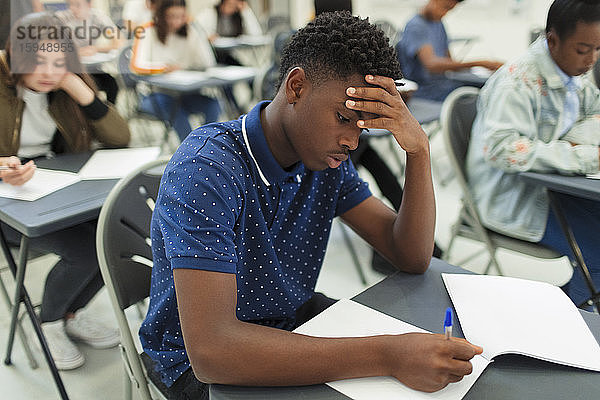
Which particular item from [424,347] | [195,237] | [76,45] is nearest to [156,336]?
[195,237]

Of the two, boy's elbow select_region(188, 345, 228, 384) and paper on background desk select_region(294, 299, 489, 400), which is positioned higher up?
boy's elbow select_region(188, 345, 228, 384)

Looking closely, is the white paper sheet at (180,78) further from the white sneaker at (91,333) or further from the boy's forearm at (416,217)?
the boy's forearm at (416,217)

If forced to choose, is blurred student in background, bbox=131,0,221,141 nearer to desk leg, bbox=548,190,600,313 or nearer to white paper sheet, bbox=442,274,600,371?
desk leg, bbox=548,190,600,313

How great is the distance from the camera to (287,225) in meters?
0.99

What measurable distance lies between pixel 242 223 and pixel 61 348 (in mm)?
1219

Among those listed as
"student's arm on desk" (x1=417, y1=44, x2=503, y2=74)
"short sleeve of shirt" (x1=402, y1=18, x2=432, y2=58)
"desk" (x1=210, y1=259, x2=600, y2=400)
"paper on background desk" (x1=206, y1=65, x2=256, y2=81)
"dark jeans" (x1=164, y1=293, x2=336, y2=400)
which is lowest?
"dark jeans" (x1=164, y1=293, x2=336, y2=400)

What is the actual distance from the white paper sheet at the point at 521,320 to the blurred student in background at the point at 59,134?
1.17 m

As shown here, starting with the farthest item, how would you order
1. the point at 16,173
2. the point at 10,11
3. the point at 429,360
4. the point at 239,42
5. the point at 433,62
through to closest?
the point at 239,42, the point at 433,62, the point at 10,11, the point at 16,173, the point at 429,360

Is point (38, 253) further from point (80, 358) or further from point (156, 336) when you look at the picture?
point (156, 336)

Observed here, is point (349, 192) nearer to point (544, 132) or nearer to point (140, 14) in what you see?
point (544, 132)

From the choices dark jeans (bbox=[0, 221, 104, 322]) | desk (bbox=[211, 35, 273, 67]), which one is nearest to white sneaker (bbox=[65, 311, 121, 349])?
dark jeans (bbox=[0, 221, 104, 322])

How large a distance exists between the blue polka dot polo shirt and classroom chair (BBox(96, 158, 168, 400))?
0.06 metres

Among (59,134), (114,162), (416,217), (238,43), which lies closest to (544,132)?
(416,217)

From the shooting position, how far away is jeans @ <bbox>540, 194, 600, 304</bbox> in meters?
1.55
